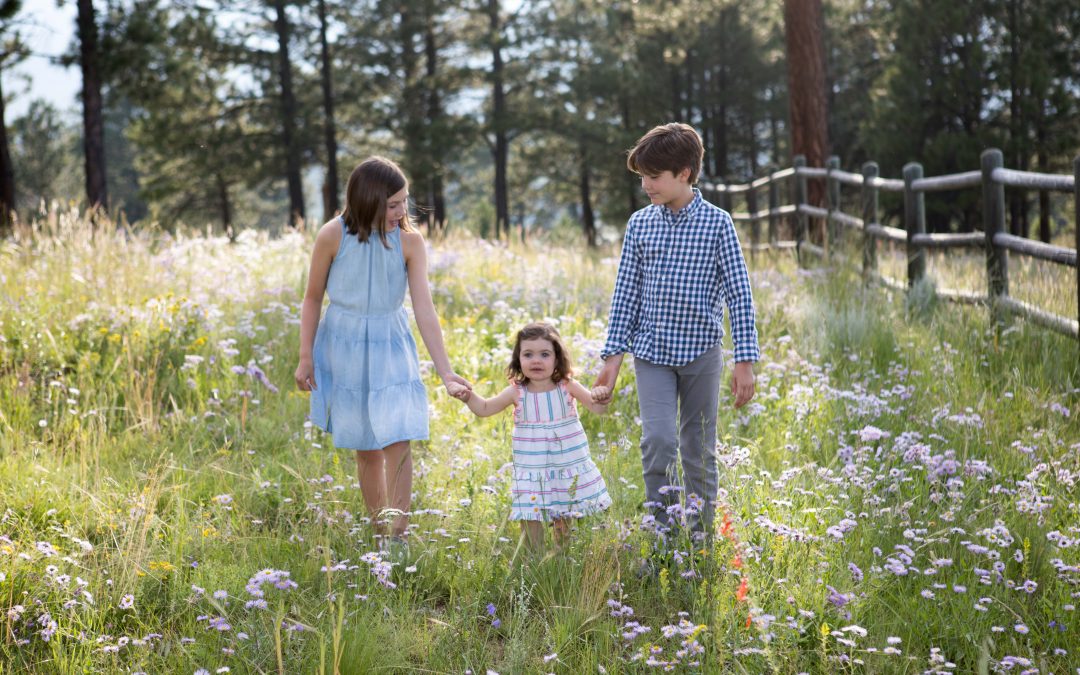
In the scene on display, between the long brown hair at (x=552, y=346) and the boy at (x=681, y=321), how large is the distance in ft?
0.62

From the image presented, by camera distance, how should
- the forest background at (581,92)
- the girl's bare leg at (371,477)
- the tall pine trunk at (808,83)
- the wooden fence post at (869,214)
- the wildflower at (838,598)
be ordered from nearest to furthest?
the wildflower at (838,598) < the girl's bare leg at (371,477) < the wooden fence post at (869,214) < the tall pine trunk at (808,83) < the forest background at (581,92)

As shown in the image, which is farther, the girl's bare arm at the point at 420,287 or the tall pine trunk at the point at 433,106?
the tall pine trunk at the point at 433,106

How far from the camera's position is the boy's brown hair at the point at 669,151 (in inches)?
146

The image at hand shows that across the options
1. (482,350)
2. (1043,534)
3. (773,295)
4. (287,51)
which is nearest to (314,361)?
(482,350)

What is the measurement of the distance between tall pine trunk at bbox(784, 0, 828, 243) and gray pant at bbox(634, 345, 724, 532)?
977 cm

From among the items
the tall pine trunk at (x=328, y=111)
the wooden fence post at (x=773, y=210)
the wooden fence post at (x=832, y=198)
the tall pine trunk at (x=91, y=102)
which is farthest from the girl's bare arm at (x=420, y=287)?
the tall pine trunk at (x=328, y=111)

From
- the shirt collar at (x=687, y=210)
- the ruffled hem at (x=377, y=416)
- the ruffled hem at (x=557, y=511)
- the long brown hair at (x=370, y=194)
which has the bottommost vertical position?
the ruffled hem at (x=557, y=511)

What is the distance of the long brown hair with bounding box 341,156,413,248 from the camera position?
3938 mm

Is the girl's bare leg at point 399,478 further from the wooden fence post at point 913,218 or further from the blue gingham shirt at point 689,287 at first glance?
the wooden fence post at point 913,218

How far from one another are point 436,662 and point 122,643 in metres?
0.93

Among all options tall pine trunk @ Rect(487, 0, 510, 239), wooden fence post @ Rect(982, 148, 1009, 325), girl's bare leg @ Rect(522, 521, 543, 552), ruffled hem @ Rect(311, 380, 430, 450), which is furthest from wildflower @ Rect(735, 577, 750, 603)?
tall pine trunk @ Rect(487, 0, 510, 239)

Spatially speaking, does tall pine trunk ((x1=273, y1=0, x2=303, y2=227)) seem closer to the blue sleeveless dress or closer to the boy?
the blue sleeveless dress

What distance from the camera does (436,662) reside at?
2980 mm

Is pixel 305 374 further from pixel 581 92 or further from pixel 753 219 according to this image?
pixel 581 92
